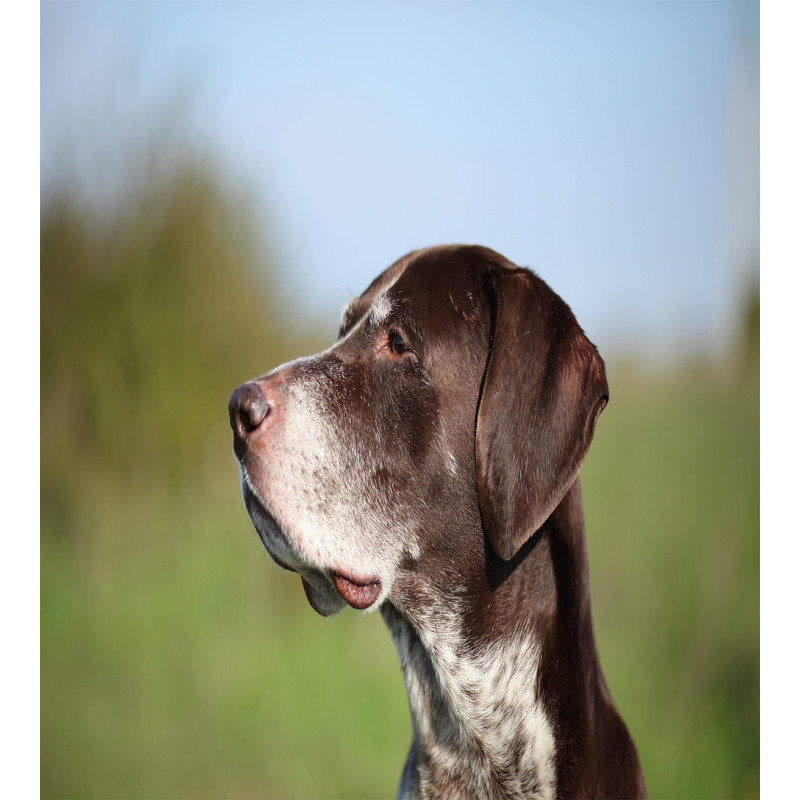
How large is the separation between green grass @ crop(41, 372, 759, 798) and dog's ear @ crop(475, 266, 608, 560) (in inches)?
115

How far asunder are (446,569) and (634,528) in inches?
139

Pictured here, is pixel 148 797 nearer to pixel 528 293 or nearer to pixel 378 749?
pixel 378 749

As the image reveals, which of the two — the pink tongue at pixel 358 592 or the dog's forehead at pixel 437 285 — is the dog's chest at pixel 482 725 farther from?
the dog's forehead at pixel 437 285

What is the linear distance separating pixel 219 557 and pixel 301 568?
3338 millimetres

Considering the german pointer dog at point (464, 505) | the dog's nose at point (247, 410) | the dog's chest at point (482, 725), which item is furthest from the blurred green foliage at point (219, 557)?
the dog's nose at point (247, 410)

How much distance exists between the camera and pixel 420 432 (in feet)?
6.49

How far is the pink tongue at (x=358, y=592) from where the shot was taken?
193 centimetres

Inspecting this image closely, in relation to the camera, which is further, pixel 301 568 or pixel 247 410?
pixel 301 568

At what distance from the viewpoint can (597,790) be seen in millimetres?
1907

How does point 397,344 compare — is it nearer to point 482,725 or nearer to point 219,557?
point 482,725

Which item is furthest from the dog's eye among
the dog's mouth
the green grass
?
the green grass

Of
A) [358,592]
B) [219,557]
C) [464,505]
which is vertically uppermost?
[464,505]

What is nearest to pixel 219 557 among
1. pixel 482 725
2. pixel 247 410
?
pixel 482 725
